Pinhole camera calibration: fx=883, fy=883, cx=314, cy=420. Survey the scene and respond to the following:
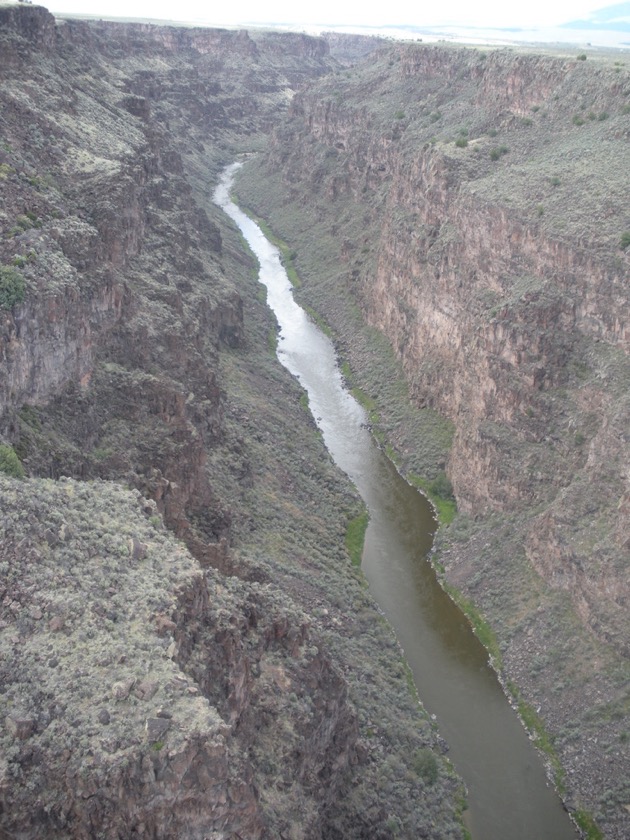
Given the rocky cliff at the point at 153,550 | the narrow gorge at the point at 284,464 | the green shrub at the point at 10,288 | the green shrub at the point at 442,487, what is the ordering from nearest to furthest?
the rocky cliff at the point at 153,550, the narrow gorge at the point at 284,464, the green shrub at the point at 10,288, the green shrub at the point at 442,487

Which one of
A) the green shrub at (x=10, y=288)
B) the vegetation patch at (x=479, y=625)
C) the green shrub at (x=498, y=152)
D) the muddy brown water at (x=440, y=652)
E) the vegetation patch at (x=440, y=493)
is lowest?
Result: the muddy brown water at (x=440, y=652)

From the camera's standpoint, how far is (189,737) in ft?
86.6

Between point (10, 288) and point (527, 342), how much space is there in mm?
36227

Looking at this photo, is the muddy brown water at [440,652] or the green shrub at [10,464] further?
the muddy brown water at [440,652]

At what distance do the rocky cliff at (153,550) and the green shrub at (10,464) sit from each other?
7.7 inches

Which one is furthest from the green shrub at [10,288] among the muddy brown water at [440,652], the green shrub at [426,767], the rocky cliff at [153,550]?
the green shrub at [426,767]

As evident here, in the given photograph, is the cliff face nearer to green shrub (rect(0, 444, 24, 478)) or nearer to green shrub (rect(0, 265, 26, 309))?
green shrub (rect(0, 444, 24, 478))

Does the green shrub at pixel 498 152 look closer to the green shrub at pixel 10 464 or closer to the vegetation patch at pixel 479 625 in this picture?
the vegetation patch at pixel 479 625

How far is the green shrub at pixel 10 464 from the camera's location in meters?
37.9

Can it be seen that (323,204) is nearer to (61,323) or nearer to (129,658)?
(61,323)

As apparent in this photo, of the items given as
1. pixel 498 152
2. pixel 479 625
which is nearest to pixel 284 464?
pixel 479 625

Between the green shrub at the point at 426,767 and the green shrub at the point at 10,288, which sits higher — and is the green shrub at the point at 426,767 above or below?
below

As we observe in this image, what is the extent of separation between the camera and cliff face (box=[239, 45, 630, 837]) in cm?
5128

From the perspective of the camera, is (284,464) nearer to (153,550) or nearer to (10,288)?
(10,288)
